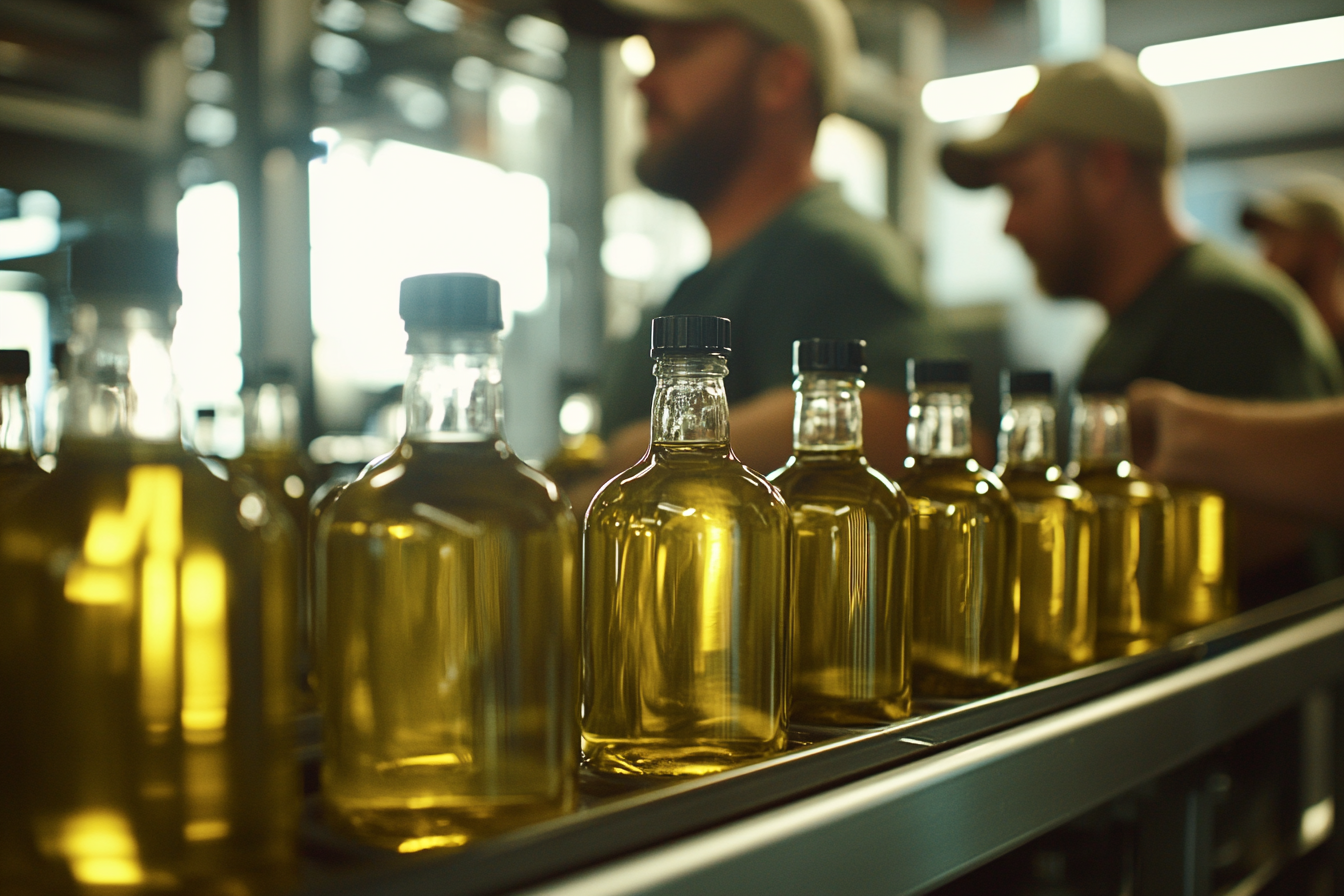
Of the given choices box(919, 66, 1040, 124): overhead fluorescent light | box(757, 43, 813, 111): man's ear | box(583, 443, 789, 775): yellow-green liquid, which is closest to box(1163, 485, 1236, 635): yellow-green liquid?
box(583, 443, 789, 775): yellow-green liquid

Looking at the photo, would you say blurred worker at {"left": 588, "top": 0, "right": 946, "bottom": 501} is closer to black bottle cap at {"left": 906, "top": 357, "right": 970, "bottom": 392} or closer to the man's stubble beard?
the man's stubble beard

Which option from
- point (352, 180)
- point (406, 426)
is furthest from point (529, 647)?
point (352, 180)

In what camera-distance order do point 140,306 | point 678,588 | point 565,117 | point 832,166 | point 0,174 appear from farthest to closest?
point 832,166, point 565,117, point 0,174, point 678,588, point 140,306

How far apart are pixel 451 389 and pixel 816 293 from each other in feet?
2.70

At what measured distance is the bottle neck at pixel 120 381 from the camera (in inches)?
13.8

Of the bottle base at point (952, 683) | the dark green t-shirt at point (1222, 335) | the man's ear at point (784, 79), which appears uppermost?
the man's ear at point (784, 79)

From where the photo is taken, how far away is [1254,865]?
1411 mm

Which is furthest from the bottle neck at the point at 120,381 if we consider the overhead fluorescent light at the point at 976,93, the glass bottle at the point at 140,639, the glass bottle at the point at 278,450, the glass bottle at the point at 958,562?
the overhead fluorescent light at the point at 976,93

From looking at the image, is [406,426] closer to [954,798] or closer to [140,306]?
[140,306]

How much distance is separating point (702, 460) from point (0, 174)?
2.25 meters

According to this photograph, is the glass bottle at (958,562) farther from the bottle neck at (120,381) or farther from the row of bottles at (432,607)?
the bottle neck at (120,381)

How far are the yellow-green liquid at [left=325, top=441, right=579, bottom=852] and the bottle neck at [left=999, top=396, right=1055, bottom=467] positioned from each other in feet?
1.56

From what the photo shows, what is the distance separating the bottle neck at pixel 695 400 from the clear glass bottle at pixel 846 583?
3.2 inches

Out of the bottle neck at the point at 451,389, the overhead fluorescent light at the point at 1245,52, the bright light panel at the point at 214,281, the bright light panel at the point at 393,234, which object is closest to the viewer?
the bottle neck at the point at 451,389
